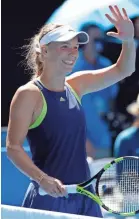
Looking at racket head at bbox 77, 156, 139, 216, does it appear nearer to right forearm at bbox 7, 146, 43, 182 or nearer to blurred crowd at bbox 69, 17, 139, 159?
right forearm at bbox 7, 146, 43, 182

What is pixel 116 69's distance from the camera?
3184mm

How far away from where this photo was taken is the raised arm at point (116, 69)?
311cm

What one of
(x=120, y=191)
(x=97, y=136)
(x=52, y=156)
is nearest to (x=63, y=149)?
(x=52, y=156)

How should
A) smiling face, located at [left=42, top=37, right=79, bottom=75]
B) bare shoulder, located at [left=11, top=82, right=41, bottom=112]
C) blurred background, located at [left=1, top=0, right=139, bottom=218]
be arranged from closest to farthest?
bare shoulder, located at [left=11, top=82, right=41, bottom=112] < smiling face, located at [left=42, top=37, right=79, bottom=75] < blurred background, located at [left=1, top=0, right=139, bottom=218]

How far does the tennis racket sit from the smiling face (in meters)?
0.43

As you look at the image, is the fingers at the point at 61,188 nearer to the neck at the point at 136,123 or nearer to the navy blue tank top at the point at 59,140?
the navy blue tank top at the point at 59,140

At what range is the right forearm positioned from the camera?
275 cm

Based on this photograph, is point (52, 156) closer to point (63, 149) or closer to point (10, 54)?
point (63, 149)

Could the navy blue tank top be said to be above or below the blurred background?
above

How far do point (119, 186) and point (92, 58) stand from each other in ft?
8.95

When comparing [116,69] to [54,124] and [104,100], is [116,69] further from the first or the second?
[104,100]

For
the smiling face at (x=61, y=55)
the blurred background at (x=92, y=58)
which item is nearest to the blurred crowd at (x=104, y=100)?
A: the blurred background at (x=92, y=58)

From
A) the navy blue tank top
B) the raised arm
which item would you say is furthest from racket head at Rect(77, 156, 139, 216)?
the raised arm

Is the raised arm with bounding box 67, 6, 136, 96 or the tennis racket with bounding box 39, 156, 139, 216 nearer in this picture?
the tennis racket with bounding box 39, 156, 139, 216
